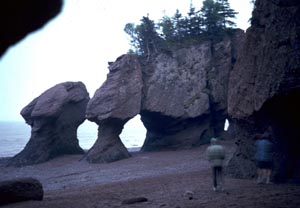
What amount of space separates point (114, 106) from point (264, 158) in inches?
870

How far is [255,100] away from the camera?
1833 centimetres

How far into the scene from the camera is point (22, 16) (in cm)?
488

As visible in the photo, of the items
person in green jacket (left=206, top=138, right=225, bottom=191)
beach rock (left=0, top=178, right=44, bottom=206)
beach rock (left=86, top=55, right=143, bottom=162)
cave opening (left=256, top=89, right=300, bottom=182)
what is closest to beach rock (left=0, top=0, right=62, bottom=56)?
person in green jacket (left=206, top=138, right=225, bottom=191)

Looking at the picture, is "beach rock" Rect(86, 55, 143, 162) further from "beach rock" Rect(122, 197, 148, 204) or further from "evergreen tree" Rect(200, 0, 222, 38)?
"beach rock" Rect(122, 197, 148, 204)

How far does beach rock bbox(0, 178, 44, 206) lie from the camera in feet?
51.3

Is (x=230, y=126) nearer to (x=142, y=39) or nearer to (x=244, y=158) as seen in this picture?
(x=142, y=39)

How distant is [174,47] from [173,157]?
14.5 m

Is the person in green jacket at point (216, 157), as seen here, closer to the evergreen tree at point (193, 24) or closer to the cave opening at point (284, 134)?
the cave opening at point (284, 134)

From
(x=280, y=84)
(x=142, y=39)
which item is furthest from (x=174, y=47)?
(x=280, y=84)

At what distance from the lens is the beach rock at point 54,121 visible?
40625mm

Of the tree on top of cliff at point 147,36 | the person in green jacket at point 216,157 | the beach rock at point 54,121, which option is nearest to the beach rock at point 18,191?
the person in green jacket at point 216,157

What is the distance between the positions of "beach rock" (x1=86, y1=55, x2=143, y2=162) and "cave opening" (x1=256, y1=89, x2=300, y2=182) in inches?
816

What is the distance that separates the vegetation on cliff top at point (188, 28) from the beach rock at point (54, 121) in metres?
10.6

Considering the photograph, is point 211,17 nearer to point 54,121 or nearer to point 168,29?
point 168,29
